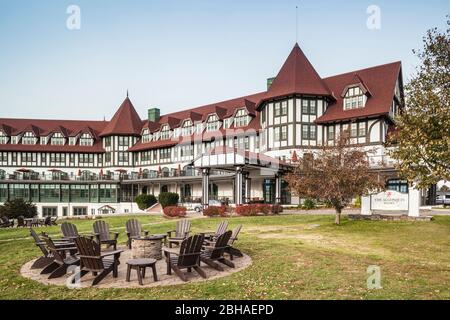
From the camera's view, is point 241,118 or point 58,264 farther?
point 241,118

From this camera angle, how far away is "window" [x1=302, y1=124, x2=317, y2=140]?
3797cm

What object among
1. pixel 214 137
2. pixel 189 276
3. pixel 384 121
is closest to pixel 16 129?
pixel 214 137

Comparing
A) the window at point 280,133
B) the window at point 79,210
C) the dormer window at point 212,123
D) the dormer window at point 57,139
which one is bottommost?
the window at point 79,210

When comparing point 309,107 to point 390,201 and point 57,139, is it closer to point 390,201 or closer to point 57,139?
point 390,201

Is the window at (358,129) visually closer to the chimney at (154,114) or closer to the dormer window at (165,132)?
the dormer window at (165,132)

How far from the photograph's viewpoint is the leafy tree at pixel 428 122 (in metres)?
13.9

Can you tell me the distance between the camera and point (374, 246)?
1309 centimetres

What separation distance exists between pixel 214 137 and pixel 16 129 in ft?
114

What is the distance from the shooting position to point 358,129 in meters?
36.1

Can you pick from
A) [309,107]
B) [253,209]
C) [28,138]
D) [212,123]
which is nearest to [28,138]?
[28,138]

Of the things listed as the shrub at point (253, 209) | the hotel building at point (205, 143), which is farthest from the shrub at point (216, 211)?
the hotel building at point (205, 143)

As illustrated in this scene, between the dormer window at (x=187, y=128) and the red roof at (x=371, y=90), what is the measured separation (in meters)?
18.2
